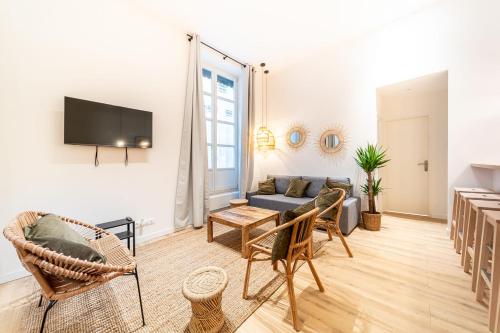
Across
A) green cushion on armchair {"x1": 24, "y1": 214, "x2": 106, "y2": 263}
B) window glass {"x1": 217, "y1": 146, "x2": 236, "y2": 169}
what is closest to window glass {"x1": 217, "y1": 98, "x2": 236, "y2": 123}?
window glass {"x1": 217, "y1": 146, "x2": 236, "y2": 169}

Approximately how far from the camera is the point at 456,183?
280 cm

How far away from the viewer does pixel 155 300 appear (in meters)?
1.67

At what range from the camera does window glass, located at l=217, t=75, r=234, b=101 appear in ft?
14.9

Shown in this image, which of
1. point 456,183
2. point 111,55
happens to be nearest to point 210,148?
point 111,55

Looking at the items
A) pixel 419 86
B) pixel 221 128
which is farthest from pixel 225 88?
pixel 419 86

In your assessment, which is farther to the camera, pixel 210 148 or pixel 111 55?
pixel 210 148

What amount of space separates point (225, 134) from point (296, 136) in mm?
1653

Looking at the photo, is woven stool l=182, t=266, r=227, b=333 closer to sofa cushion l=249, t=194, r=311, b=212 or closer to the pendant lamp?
sofa cushion l=249, t=194, r=311, b=212

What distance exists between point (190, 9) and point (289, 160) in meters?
3.33

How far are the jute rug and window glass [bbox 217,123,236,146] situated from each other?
2697mm

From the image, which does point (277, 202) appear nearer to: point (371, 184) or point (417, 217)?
point (371, 184)

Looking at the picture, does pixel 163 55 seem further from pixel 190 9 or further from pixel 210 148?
pixel 210 148

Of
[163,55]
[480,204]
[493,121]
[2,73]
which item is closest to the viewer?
[480,204]

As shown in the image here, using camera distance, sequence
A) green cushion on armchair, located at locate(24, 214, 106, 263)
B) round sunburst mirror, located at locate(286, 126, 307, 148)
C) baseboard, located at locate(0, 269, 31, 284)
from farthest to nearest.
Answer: round sunburst mirror, located at locate(286, 126, 307, 148)
baseboard, located at locate(0, 269, 31, 284)
green cushion on armchair, located at locate(24, 214, 106, 263)
